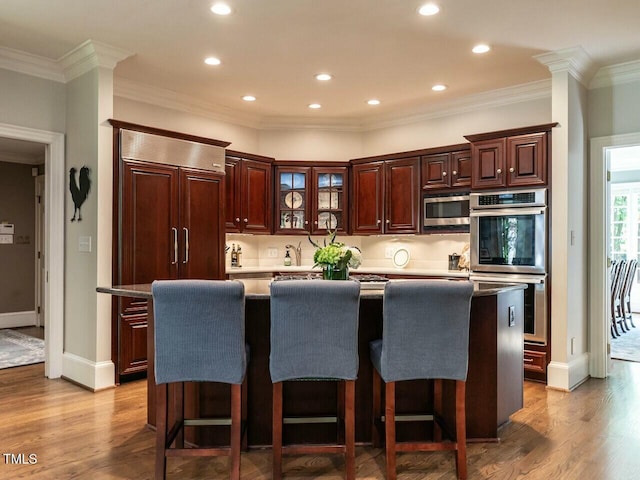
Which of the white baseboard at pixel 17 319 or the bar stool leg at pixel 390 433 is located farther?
the white baseboard at pixel 17 319

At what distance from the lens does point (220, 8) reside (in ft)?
10.9

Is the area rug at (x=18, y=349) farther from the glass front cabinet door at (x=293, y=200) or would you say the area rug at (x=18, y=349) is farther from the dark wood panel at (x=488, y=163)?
the dark wood panel at (x=488, y=163)

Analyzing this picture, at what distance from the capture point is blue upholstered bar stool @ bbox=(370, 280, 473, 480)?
2.45 meters

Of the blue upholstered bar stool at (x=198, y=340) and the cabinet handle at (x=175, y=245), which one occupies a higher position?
the cabinet handle at (x=175, y=245)

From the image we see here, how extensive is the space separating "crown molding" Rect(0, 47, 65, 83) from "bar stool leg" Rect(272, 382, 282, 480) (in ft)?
11.8

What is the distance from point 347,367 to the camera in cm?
244

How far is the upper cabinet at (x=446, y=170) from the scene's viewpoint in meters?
5.14

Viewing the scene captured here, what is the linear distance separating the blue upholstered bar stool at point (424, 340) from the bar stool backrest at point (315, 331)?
18 centimetres

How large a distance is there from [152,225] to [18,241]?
3.88m

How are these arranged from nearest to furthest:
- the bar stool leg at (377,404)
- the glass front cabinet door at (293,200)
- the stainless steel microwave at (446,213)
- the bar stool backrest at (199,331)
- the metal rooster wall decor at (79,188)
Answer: the bar stool backrest at (199,331) → the bar stool leg at (377,404) → the metal rooster wall decor at (79,188) → the stainless steel microwave at (446,213) → the glass front cabinet door at (293,200)

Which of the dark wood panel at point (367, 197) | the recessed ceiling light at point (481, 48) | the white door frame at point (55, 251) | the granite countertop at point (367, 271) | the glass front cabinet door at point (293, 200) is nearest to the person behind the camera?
the recessed ceiling light at point (481, 48)

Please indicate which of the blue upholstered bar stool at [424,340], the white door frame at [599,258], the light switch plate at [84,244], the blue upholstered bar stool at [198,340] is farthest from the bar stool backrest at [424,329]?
the light switch plate at [84,244]

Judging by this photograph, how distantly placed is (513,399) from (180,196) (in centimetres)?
327

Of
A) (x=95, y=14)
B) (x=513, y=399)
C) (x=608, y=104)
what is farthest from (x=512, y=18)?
(x=95, y=14)
